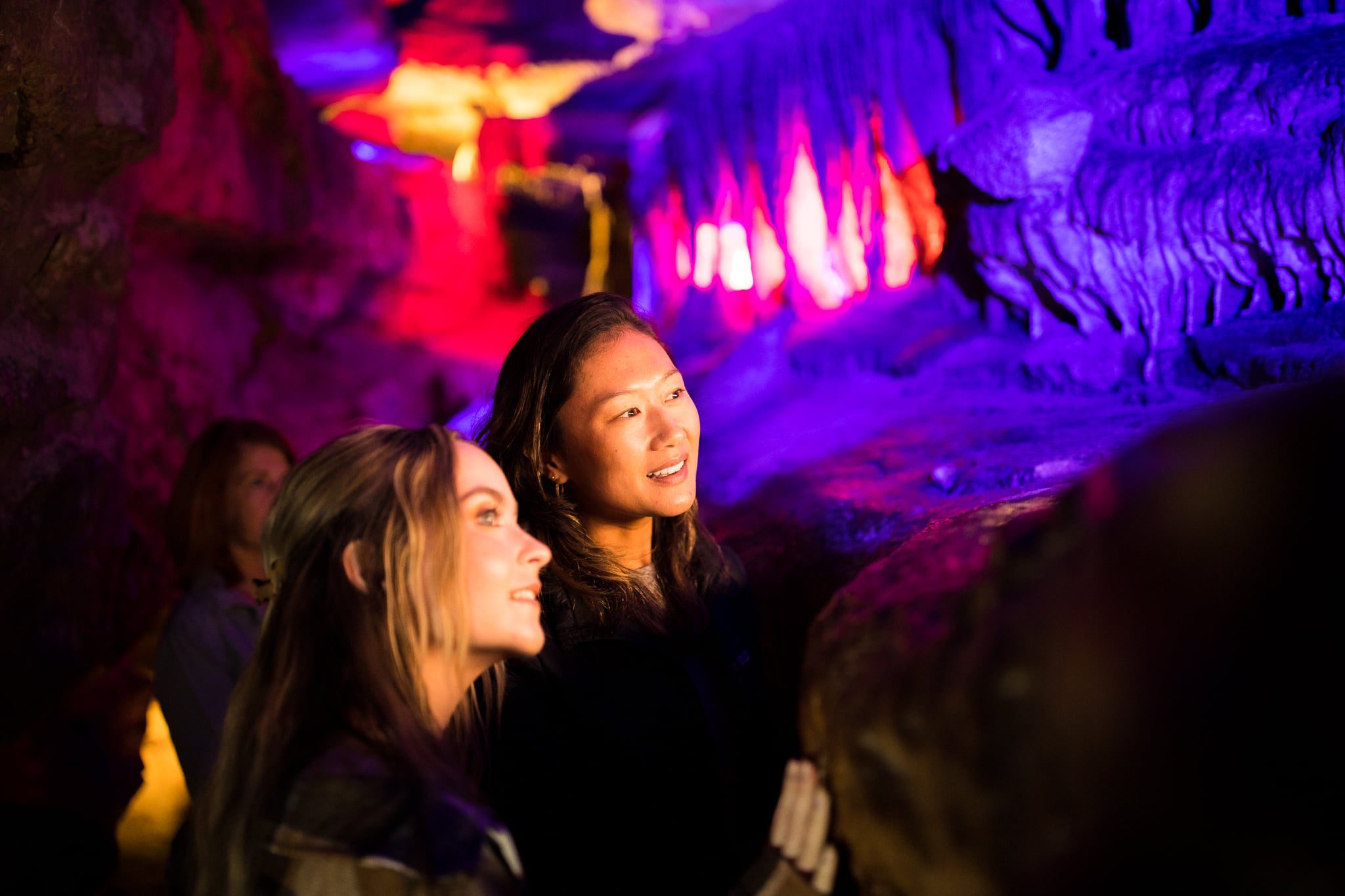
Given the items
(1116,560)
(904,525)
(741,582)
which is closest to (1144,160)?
(904,525)

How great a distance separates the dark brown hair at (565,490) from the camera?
1837 millimetres

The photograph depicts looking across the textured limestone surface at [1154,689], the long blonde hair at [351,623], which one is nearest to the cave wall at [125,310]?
the long blonde hair at [351,623]

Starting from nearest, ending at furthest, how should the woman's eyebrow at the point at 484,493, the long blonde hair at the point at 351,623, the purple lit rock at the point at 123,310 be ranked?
1. the long blonde hair at the point at 351,623
2. the woman's eyebrow at the point at 484,493
3. the purple lit rock at the point at 123,310

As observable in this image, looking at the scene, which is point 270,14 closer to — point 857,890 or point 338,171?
point 338,171

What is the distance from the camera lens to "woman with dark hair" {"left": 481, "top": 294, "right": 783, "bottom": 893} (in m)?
1.70

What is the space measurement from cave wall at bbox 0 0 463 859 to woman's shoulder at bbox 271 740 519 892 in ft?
7.48

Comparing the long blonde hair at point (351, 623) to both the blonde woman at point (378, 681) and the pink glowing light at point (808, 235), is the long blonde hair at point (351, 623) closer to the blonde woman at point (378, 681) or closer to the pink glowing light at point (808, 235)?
the blonde woman at point (378, 681)

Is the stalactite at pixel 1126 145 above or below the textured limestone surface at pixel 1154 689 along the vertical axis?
above

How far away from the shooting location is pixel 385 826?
3.63 ft

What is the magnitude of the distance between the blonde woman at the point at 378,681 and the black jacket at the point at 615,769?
15.1 inches

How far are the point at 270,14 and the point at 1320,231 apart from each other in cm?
715

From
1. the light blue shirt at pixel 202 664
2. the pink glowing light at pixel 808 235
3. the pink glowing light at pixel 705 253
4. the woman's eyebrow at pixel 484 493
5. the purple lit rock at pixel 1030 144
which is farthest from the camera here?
the pink glowing light at pixel 705 253

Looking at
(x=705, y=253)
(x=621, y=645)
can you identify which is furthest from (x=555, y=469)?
(x=705, y=253)

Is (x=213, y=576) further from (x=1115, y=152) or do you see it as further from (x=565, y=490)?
(x=1115, y=152)
